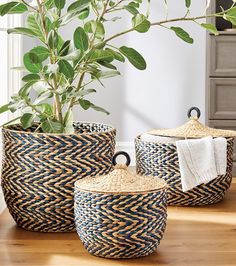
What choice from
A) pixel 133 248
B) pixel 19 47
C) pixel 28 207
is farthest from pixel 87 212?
pixel 19 47

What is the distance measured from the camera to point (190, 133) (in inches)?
117

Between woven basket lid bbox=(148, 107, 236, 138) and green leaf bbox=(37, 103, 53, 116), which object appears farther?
woven basket lid bbox=(148, 107, 236, 138)

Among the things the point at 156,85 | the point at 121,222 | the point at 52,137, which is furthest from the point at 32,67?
the point at 156,85

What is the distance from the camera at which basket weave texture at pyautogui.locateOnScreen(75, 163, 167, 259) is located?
2154 millimetres

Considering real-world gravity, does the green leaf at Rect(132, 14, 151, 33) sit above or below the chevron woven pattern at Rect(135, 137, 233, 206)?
above

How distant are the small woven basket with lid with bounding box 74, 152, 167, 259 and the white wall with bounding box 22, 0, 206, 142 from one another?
5.82ft

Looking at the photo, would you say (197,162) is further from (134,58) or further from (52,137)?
Answer: (52,137)

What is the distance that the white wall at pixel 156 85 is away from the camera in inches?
156

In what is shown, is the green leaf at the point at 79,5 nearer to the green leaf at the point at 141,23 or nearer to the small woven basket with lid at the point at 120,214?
the green leaf at the point at 141,23

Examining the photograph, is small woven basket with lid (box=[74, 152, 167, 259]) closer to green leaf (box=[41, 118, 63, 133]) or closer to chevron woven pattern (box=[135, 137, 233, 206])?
green leaf (box=[41, 118, 63, 133])

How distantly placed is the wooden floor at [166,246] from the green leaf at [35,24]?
0.71m

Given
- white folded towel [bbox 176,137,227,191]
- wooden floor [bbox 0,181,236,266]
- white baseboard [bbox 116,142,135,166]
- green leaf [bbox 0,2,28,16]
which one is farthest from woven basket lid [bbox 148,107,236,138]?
white baseboard [bbox 116,142,135,166]

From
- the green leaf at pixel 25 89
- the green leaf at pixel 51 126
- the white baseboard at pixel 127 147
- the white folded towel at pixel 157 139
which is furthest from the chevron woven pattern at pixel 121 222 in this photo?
the white baseboard at pixel 127 147

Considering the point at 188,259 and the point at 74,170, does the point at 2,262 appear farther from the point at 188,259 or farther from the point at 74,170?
the point at 188,259
